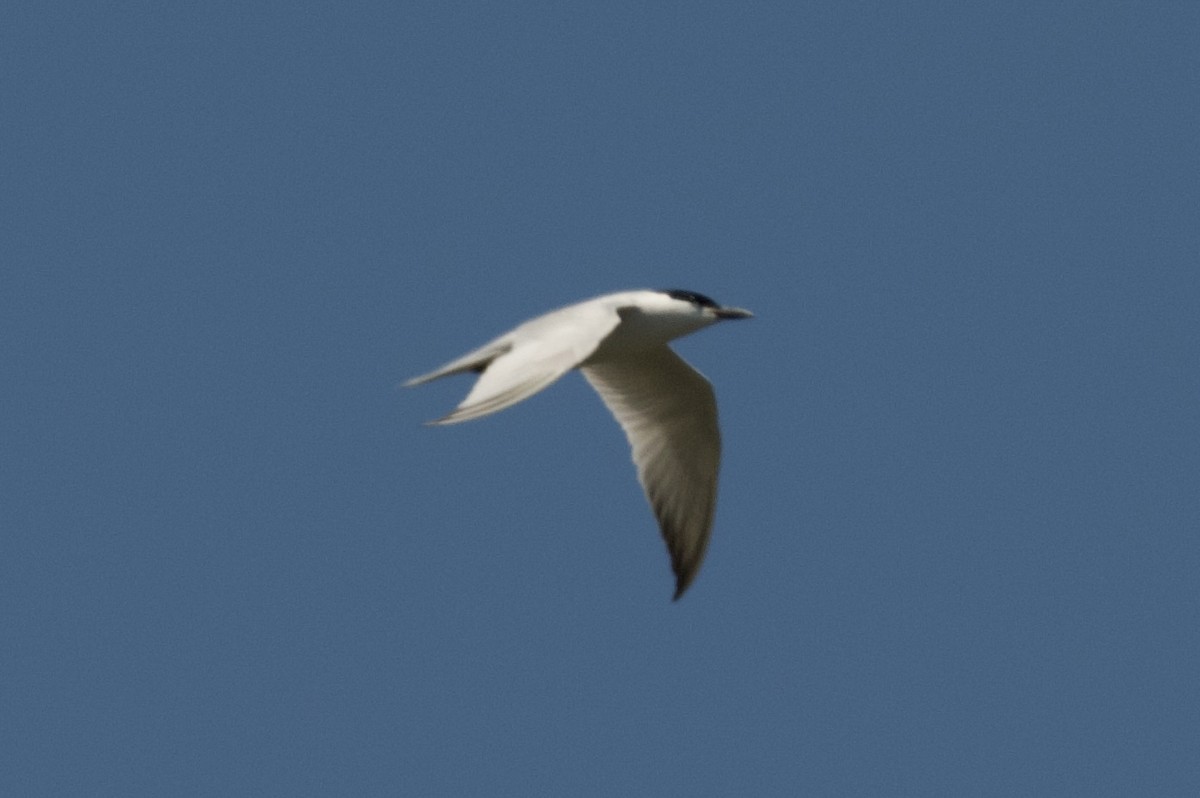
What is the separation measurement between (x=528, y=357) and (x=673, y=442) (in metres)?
3.16

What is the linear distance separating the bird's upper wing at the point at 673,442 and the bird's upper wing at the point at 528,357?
156 centimetres

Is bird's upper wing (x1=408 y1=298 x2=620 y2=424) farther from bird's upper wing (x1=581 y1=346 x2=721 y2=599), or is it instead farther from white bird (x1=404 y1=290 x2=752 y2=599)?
bird's upper wing (x1=581 y1=346 x2=721 y2=599)

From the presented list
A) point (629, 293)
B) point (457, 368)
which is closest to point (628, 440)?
point (629, 293)

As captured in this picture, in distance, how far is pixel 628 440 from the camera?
1275 centimetres

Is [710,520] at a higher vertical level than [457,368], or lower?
lower

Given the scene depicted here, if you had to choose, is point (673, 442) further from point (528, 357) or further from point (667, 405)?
point (528, 357)

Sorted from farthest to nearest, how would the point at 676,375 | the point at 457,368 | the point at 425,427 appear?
the point at 676,375, the point at 457,368, the point at 425,427

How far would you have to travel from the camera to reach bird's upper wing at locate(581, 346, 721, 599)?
496 inches

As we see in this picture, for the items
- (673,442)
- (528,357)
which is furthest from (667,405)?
(528,357)

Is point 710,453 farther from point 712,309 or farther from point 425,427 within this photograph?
point 425,427

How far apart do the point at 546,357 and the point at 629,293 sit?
2.18 meters

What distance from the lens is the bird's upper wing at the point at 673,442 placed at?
41.3 feet

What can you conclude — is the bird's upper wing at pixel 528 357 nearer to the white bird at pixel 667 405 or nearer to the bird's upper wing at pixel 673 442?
the white bird at pixel 667 405

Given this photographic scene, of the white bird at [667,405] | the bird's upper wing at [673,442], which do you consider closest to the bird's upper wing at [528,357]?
the white bird at [667,405]
